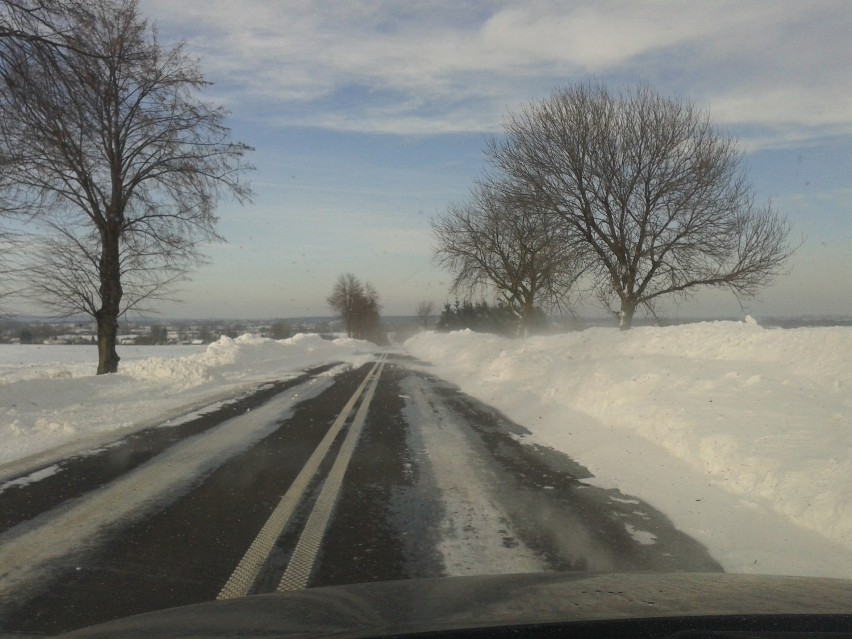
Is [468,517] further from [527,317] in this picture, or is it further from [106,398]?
[527,317]

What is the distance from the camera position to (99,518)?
508 cm

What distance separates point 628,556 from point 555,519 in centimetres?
88

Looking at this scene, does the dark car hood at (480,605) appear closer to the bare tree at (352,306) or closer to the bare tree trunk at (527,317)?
the bare tree trunk at (527,317)

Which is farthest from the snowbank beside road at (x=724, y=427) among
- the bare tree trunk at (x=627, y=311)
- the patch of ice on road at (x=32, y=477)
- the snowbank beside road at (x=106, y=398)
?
the bare tree trunk at (x=627, y=311)

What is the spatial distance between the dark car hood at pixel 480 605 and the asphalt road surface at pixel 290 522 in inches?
41.2

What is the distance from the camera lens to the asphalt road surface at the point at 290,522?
12.6ft

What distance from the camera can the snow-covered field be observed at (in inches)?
195

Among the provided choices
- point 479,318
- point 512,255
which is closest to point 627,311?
point 512,255

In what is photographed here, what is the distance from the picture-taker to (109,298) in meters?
18.6

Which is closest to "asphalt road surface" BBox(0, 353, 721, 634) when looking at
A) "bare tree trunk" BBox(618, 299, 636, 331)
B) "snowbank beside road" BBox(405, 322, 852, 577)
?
"snowbank beside road" BBox(405, 322, 852, 577)

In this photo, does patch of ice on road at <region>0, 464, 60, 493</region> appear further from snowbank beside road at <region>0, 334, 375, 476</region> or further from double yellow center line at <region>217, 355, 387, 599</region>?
double yellow center line at <region>217, 355, 387, 599</region>

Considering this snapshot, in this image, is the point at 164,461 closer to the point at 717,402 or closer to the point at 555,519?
the point at 555,519

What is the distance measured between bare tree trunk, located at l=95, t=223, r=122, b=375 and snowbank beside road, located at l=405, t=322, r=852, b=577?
12.4m

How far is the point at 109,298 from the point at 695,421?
55.8 feet
